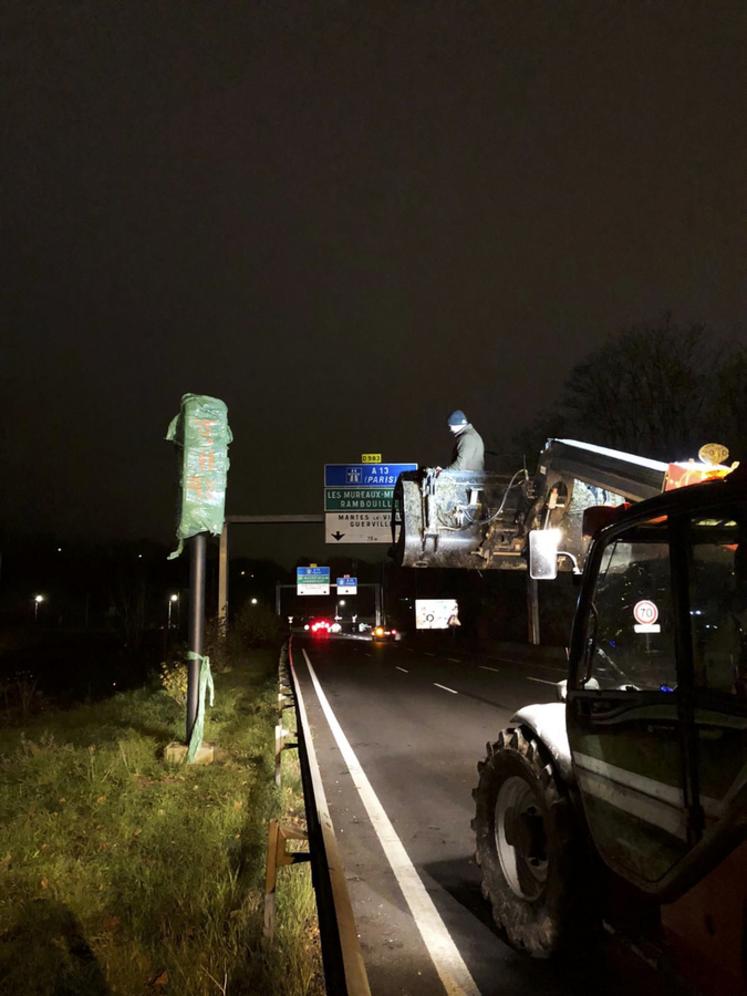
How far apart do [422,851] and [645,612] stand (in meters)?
3.65

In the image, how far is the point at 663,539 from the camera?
329 centimetres

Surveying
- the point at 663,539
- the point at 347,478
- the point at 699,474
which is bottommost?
the point at 663,539

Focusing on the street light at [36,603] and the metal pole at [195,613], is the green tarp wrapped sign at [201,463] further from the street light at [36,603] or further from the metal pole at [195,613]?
the street light at [36,603]

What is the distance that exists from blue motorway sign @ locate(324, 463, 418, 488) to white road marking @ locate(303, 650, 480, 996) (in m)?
16.5

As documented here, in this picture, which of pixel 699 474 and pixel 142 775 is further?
pixel 142 775

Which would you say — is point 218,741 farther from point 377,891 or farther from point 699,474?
point 699,474

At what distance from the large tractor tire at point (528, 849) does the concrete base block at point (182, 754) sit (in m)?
5.32

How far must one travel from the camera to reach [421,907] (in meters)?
4.91

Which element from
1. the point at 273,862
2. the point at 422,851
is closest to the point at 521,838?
the point at 273,862

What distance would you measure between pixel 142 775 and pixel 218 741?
7.82 feet

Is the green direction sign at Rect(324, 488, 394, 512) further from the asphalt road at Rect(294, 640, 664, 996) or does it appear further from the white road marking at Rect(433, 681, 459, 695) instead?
the asphalt road at Rect(294, 640, 664, 996)

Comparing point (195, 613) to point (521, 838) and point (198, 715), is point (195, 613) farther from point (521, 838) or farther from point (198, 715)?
point (521, 838)

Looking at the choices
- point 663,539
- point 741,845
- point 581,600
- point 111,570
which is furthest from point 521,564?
point 111,570

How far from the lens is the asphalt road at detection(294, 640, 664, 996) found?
3902mm
